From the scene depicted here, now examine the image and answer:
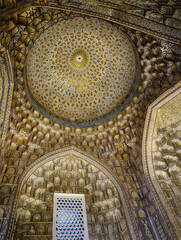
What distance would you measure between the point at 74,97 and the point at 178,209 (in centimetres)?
785

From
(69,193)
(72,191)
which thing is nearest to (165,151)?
(72,191)

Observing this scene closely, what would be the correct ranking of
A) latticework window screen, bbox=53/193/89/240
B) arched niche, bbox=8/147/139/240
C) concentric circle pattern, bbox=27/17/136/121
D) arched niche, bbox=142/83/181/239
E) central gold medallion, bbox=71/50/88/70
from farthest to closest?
central gold medallion, bbox=71/50/88/70 → concentric circle pattern, bbox=27/17/136/121 → arched niche, bbox=142/83/181/239 → latticework window screen, bbox=53/193/89/240 → arched niche, bbox=8/147/139/240

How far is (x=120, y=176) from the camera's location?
953cm

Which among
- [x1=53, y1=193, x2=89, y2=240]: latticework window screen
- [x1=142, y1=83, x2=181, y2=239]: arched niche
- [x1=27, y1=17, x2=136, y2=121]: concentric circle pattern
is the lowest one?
[x1=53, y1=193, x2=89, y2=240]: latticework window screen

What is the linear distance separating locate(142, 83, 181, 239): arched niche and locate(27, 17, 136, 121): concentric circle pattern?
2.78 m

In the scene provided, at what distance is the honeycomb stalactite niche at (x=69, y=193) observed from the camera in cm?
757

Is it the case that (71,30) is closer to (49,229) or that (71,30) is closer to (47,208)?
(47,208)

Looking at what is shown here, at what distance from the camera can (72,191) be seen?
355 inches

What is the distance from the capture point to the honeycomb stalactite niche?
7.57 meters

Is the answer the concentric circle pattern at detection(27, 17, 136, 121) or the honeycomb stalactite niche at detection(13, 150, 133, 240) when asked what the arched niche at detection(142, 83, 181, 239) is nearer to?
the honeycomb stalactite niche at detection(13, 150, 133, 240)

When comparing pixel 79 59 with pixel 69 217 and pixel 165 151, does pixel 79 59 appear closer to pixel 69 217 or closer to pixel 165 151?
pixel 165 151

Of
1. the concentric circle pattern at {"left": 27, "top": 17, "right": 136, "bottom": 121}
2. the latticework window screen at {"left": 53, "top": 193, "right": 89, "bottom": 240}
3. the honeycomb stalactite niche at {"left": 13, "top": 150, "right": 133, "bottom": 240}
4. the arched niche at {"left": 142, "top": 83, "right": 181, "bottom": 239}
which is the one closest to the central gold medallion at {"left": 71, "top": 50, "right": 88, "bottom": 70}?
the concentric circle pattern at {"left": 27, "top": 17, "right": 136, "bottom": 121}

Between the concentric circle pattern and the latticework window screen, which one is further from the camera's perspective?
the concentric circle pattern

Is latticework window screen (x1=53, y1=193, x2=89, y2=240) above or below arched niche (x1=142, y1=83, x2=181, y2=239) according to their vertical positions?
below
